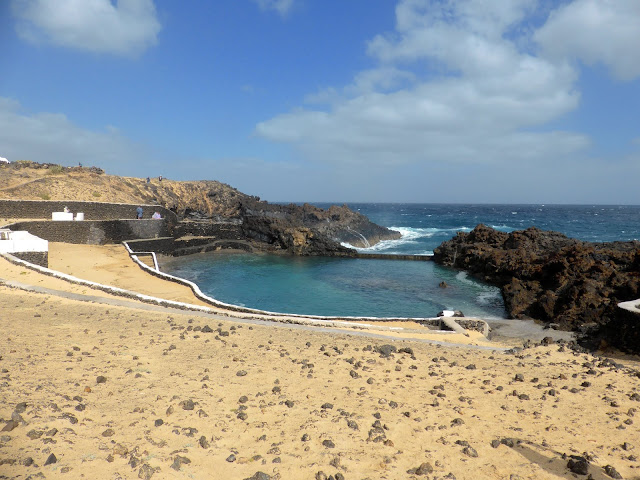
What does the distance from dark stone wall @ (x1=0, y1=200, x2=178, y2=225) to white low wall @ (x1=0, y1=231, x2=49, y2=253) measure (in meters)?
14.8

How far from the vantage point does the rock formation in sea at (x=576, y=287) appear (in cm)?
1011

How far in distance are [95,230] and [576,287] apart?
32307mm

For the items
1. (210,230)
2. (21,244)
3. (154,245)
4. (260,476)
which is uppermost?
(21,244)

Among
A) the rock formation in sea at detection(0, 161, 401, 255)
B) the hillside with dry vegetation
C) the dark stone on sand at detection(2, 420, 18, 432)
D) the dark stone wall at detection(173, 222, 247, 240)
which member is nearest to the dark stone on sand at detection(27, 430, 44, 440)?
the dark stone on sand at detection(2, 420, 18, 432)

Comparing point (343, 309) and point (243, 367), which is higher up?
point (243, 367)

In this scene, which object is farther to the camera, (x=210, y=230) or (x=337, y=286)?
(x=210, y=230)

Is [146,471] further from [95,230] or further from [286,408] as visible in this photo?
[95,230]

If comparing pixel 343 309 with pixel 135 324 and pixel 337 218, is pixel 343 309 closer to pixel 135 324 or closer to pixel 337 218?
pixel 135 324

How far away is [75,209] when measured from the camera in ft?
108

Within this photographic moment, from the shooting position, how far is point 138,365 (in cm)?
592

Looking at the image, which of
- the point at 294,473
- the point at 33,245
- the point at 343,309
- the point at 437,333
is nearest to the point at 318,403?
the point at 294,473

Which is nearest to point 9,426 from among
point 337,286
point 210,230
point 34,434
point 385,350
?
point 34,434

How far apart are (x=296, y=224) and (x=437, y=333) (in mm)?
32427

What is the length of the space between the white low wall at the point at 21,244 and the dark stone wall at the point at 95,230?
8.41 m
